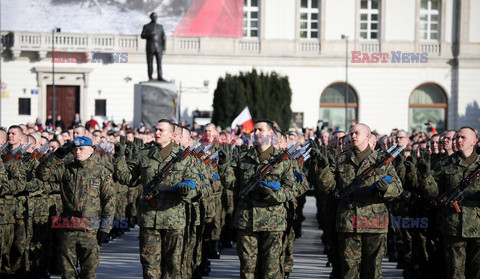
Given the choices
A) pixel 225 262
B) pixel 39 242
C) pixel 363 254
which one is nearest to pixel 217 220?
pixel 225 262

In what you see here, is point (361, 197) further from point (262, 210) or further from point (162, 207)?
point (162, 207)

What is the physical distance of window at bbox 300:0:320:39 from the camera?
48.4 meters

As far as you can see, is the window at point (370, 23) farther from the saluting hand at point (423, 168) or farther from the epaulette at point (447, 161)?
the saluting hand at point (423, 168)

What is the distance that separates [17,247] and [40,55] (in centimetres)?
3472

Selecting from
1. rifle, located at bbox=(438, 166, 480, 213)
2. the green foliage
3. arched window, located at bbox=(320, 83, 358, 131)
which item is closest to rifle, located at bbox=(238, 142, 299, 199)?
rifle, located at bbox=(438, 166, 480, 213)

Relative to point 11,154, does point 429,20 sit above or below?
above

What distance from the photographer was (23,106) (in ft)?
147

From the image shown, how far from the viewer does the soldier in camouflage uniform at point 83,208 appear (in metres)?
9.16

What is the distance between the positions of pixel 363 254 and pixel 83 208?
10.3ft

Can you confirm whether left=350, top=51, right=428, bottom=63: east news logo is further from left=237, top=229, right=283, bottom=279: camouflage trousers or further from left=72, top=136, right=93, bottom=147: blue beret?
left=72, top=136, right=93, bottom=147: blue beret

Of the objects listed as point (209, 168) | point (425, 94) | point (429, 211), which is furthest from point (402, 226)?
point (425, 94)

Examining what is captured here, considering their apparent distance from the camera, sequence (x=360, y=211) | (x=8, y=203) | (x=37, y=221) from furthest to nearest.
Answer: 1. (x=37, y=221)
2. (x=8, y=203)
3. (x=360, y=211)

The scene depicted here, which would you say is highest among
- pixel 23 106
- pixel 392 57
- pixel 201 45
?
pixel 201 45

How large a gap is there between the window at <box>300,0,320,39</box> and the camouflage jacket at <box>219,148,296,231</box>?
129 ft
